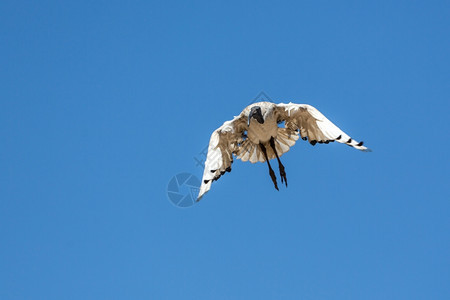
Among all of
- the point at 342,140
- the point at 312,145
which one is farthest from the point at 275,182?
the point at 342,140

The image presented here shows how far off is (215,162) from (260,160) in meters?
3.70

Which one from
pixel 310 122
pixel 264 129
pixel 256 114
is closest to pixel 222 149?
pixel 256 114

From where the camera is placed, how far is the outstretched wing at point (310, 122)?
17438mm

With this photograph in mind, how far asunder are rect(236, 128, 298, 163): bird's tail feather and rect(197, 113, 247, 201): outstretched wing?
864 millimetres

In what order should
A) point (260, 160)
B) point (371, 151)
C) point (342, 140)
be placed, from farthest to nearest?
point (260, 160), point (342, 140), point (371, 151)

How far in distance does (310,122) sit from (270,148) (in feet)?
7.47

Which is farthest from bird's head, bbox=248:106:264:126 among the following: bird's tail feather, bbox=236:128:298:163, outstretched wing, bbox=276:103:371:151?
bird's tail feather, bbox=236:128:298:163

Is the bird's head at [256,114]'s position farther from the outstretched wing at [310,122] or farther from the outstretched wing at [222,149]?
the outstretched wing at [310,122]

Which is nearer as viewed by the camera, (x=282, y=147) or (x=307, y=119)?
(x=307, y=119)

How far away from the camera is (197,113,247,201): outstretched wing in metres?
16.2

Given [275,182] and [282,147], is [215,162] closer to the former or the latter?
[275,182]

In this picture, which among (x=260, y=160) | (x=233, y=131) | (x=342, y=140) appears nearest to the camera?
(x=342, y=140)

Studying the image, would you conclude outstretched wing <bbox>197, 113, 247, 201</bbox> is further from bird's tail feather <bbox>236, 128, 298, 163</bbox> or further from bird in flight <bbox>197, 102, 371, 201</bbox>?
bird's tail feather <bbox>236, 128, 298, 163</bbox>

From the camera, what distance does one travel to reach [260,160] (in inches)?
797
